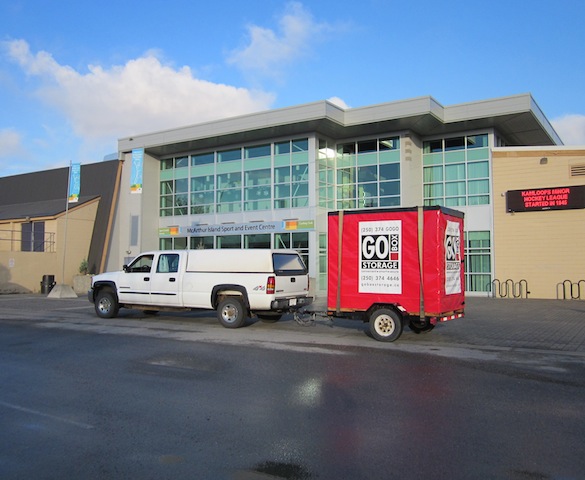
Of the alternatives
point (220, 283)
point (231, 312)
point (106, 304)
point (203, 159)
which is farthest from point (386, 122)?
point (106, 304)

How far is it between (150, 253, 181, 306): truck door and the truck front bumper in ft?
9.25

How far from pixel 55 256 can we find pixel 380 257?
2383cm

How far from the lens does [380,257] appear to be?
10.8 meters

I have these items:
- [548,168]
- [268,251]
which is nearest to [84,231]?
[268,251]

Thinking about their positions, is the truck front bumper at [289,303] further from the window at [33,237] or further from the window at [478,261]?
the window at [33,237]

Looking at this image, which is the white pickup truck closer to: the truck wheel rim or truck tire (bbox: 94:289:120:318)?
truck tire (bbox: 94:289:120:318)

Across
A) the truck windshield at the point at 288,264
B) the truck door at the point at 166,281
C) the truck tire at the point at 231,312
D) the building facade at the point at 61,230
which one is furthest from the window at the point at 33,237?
the truck windshield at the point at 288,264

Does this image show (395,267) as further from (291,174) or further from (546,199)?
(291,174)

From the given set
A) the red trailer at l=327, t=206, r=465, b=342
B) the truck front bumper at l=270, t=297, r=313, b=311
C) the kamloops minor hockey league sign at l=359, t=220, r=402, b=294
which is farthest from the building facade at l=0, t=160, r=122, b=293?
the kamloops minor hockey league sign at l=359, t=220, r=402, b=294

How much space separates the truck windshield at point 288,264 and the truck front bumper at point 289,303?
2.24 feet

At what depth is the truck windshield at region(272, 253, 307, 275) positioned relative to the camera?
1298cm

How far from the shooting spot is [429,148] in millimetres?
25344

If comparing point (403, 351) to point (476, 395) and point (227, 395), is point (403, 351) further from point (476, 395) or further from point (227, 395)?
point (227, 395)

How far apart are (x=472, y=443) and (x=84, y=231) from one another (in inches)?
1176
